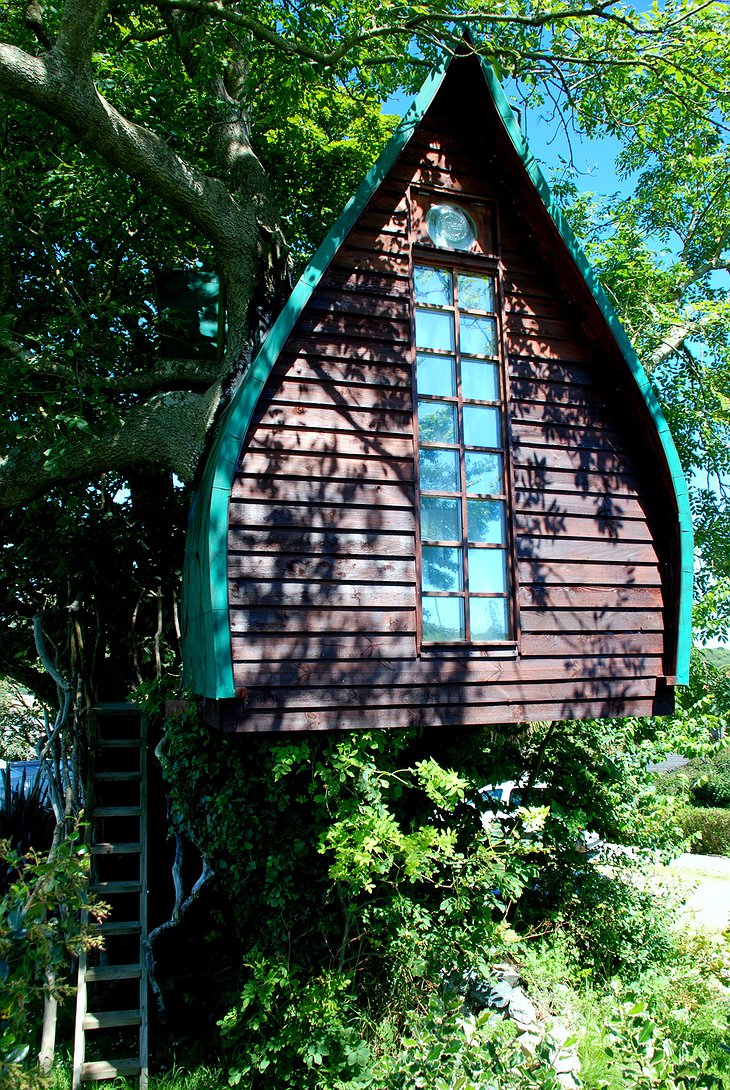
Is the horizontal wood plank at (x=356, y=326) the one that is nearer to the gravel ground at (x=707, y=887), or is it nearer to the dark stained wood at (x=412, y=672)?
the dark stained wood at (x=412, y=672)

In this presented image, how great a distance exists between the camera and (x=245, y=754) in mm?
6035

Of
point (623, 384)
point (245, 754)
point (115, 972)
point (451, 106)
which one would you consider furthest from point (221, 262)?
point (115, 972)

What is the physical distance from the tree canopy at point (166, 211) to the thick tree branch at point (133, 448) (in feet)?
0.06

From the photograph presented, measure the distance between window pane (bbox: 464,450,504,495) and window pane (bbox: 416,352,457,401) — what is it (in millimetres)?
513

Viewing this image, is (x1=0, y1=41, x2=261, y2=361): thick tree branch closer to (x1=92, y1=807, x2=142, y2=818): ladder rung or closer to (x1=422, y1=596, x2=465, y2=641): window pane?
(x1=422, y1=596, x2=465, y2=641): window pane

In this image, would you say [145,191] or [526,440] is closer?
Answer: [526,440]

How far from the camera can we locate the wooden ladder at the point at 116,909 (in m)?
6.03

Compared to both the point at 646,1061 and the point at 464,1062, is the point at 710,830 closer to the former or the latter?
the point at 646,1061

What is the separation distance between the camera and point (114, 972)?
6.35m

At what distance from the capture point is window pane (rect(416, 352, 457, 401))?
5.89m

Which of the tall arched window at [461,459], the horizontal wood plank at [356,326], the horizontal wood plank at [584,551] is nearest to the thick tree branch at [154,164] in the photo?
the horizontal wood plank at [356,326]

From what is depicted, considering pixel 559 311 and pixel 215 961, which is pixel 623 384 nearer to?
pixel 559 311

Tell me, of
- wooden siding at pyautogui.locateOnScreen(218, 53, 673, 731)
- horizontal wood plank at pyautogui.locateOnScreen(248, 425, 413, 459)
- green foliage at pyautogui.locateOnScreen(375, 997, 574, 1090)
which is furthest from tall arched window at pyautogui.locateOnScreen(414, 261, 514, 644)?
green foliage at pyautogui.locateOnScreen(375, 997, 574, 1090)

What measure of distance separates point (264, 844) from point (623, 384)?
4.61 m
